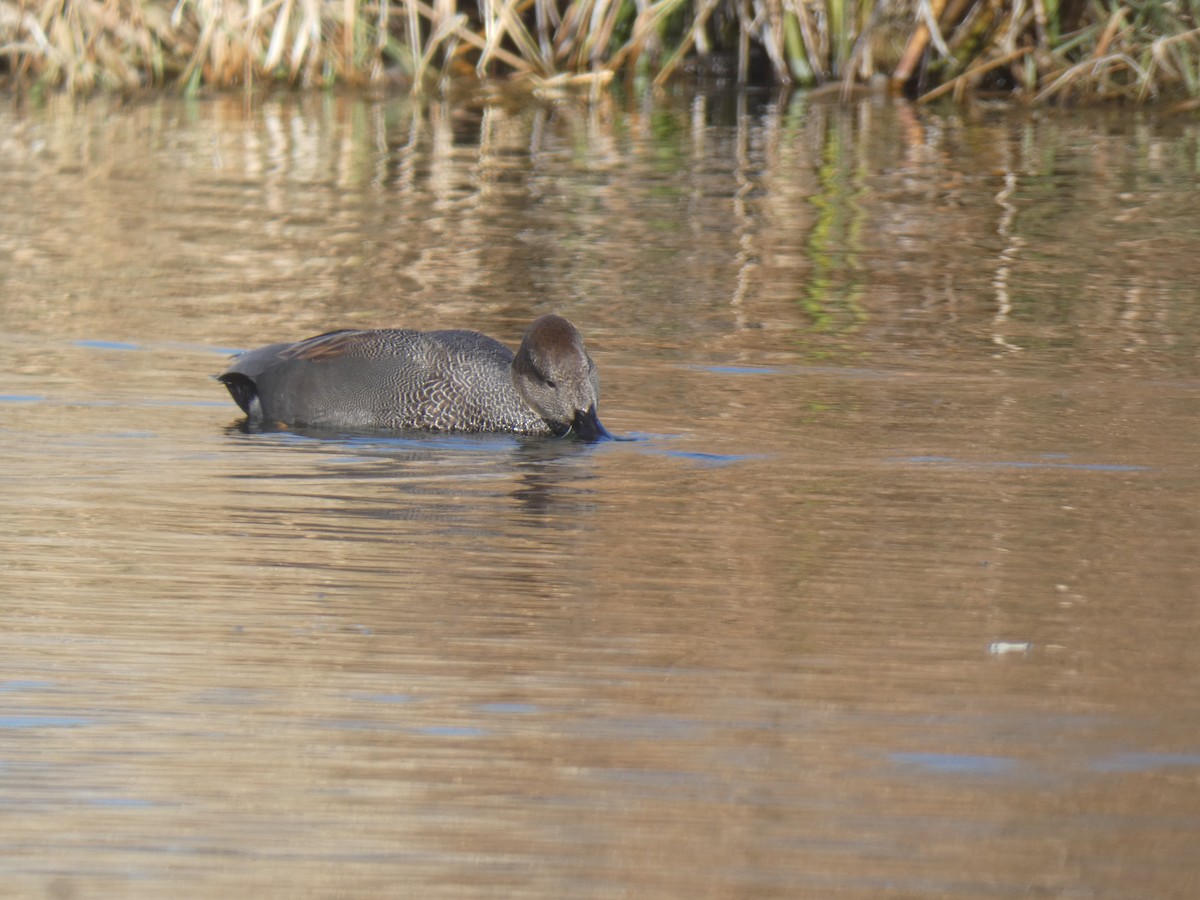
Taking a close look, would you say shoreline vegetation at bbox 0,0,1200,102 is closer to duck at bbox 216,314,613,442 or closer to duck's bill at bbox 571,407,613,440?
duck at bbox 216,314,613,442

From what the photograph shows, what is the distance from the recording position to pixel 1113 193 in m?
12.7

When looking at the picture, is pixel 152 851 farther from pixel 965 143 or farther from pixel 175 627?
pixel 965 143

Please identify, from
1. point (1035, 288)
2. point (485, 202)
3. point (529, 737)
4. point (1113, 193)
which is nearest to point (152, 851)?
point (529, 737)

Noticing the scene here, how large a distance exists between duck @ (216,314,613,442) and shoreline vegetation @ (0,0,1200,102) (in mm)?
10367

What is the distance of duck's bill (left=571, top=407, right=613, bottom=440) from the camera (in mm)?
6922

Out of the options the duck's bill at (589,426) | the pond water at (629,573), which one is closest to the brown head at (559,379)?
the duck's bill at (589,426)

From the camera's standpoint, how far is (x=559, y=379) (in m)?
6.95

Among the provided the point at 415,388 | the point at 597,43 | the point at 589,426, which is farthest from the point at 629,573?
the point at 597,43

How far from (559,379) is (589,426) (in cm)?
18

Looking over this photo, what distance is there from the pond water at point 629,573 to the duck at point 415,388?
128mm

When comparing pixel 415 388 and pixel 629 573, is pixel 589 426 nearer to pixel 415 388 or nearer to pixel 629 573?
pixel 415 388

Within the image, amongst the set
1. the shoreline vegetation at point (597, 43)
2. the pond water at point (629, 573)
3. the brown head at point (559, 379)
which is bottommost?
the pond water at point (629, 573)

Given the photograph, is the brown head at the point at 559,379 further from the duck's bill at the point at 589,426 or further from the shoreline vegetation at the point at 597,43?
the shoreline vegetation at the point at 597,43

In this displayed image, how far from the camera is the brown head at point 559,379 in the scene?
6.92 meters
